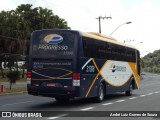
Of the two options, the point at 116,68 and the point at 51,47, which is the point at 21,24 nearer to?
the point at 116,68

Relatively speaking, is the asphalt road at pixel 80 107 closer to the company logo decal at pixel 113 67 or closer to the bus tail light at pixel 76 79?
the bus tail light at pixel 76 79

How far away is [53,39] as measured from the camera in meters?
18.0

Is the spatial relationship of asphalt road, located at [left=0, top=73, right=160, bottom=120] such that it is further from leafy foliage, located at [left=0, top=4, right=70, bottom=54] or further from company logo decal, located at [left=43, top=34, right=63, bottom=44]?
leafy foliage, located at [left=0, top=4, right=70, bottom=54]

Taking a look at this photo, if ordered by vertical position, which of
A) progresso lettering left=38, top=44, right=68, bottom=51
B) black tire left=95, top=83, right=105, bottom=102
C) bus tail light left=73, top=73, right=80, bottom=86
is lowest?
black tire left=95, top=83, right=105, bottom=102

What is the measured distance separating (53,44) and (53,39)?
225 millimetres

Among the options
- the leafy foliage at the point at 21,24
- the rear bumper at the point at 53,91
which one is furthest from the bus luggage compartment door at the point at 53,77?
the leafy foliage at the point at 21,24

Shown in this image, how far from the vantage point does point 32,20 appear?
69000mm

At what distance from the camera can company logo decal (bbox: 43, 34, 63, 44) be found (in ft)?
58.6

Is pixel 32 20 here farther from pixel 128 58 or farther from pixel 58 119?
pixel 58 119

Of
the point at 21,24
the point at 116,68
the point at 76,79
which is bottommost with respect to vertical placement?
the point at 76,79

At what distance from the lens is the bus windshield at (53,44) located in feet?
58.1

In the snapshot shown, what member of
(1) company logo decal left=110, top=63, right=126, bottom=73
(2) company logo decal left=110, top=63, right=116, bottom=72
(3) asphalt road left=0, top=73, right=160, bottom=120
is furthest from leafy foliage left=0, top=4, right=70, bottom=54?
(3) asphalt road left=0, top=73, right=160, bottom=120

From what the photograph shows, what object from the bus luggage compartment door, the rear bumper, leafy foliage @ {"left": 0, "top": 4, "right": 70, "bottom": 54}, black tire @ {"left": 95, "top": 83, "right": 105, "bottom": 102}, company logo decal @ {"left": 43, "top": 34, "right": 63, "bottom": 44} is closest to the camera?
the rear bumper

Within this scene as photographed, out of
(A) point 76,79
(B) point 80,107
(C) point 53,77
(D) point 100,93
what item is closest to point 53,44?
(C) point 53,77
